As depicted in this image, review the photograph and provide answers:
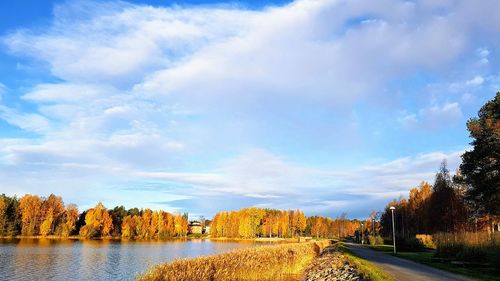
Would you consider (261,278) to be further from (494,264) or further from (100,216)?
(100,216)

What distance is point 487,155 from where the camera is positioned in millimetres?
42781

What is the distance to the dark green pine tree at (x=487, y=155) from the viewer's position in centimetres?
4116

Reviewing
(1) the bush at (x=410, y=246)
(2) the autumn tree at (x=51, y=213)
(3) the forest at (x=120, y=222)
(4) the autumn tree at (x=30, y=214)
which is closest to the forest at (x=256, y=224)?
(3) the forest at (x=120, y=222)

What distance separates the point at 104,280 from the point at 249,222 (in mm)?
140579

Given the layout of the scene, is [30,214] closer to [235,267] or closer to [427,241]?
[427,241]

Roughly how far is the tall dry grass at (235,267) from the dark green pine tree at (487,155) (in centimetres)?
2193

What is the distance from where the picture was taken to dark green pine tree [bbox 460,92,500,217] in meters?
41.2

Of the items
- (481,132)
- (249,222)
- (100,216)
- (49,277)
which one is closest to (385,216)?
(249,222)

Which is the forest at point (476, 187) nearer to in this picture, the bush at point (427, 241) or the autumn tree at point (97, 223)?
the bush at point (427, 241)

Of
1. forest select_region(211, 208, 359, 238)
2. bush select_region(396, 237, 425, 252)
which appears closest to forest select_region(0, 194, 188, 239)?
forest select_region(211, 208, 359, 238)

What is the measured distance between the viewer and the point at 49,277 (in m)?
31.7

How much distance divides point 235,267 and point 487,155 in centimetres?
3111

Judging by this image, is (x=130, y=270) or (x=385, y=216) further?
(x=385, y=216)

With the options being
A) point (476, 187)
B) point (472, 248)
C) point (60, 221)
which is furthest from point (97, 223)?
point (472, 248)
